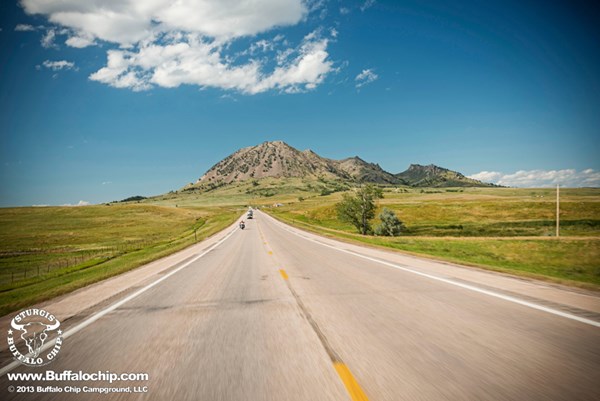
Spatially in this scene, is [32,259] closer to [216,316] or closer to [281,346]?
[216,316]

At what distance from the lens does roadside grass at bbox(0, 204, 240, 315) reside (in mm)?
13719

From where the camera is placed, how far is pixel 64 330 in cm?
509

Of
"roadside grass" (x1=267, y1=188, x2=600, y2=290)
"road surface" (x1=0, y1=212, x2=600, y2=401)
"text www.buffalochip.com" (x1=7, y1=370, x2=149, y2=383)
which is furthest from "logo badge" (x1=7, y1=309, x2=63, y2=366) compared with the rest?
"roadside grass" (x1=267, y1=188, x2=600, y2=290)

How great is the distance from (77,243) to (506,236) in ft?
200

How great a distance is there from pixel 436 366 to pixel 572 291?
571 cm

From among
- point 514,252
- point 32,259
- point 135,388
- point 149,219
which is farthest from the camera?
point 149,219

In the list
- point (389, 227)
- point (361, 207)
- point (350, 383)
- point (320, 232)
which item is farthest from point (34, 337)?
point (361, 207)

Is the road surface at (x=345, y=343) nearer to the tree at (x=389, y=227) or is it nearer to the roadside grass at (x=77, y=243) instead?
the roadside grass at (x=77, y=243)

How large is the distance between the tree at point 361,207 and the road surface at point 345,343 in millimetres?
38981

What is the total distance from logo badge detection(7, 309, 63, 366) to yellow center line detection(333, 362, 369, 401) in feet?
13.1

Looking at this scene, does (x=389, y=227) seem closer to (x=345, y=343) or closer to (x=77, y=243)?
(x=345, y=343)

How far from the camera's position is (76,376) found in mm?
3621

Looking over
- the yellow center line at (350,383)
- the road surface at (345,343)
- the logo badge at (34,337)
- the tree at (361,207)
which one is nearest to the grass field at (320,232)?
the logo badge at (34,337)

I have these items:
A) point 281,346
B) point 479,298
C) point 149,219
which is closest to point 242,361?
point 281,346
